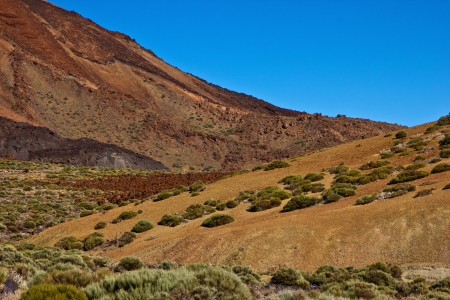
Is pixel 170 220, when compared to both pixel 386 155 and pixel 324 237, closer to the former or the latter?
pixel 324 237

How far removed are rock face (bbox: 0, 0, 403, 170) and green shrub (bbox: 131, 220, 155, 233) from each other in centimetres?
4920

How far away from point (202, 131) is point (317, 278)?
77241mm

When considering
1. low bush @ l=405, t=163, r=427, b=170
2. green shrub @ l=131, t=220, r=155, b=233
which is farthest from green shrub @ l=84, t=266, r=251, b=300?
low bush @ l=405, t=163, r=427, b=170

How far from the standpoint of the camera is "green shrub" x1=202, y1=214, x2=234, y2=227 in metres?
19.7

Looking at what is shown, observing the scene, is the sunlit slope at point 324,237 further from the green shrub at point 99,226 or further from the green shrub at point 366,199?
the green shrub at point 99,226

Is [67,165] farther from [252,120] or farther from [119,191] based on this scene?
[252,120]

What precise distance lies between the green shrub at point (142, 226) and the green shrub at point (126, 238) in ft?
2.81

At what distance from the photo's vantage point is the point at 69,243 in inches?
789

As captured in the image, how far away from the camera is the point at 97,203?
3403 centimetres

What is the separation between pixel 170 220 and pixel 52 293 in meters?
16.7

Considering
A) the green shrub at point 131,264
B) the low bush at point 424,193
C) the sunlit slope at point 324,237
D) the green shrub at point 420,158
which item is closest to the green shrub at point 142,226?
the sunlit slope at point 324,237

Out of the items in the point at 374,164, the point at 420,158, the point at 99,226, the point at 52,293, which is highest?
the point at 420,158

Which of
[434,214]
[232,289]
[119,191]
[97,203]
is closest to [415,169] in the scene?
[434,214]

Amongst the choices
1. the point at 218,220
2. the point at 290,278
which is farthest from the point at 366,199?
the point at 290,278
